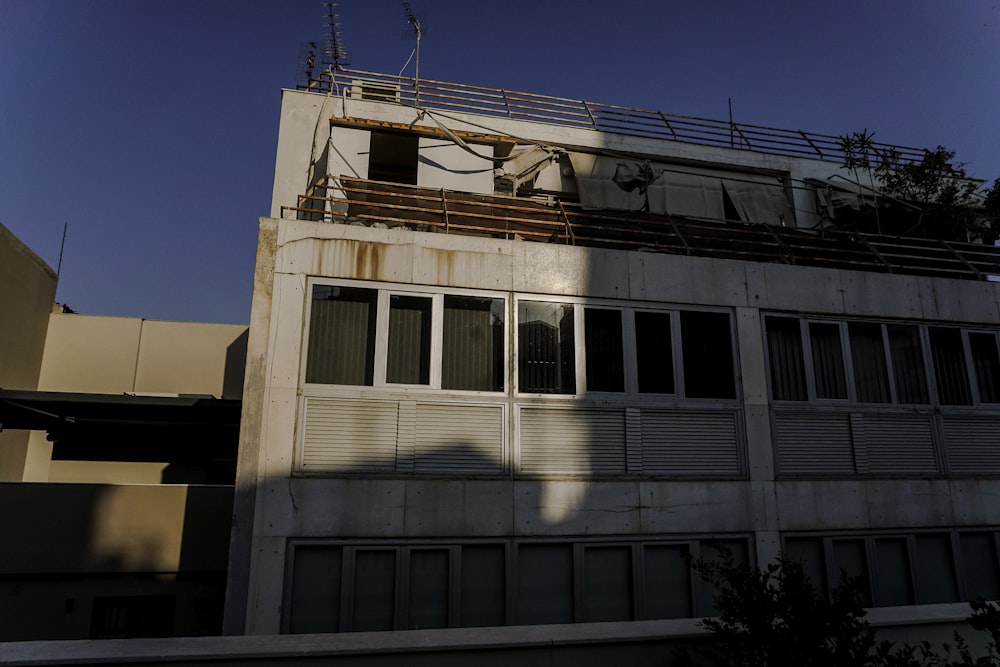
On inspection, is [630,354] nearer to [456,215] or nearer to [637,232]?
[637,232]

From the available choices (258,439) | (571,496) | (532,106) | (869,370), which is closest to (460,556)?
(571,496)

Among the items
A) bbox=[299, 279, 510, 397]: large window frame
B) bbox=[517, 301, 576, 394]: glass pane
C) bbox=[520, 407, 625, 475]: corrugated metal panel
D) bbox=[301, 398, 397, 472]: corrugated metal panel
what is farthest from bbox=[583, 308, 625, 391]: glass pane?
bbox=[301, 398, 397, 472]: corrugated metal panel

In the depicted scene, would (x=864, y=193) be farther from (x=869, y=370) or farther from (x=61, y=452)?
(x=61, y=452)

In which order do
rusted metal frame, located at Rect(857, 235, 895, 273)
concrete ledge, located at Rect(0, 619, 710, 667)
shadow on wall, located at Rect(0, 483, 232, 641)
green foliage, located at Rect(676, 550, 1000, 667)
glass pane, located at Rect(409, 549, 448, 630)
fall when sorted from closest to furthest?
concrete ledge, located at Rect(0, 619, 710, 667) < green foliage, located at Rect(676, 550, 1000, 667) < glass pane, located at Rect(409, 549, 448, 630) < shadow on wall, located at Rect(0, 483, 232, 641) < rusted metal frame, located at Rect(857, 235, 895, 273)

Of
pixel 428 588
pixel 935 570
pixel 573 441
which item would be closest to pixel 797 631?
pixel 573 441

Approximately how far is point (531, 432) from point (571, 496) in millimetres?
931

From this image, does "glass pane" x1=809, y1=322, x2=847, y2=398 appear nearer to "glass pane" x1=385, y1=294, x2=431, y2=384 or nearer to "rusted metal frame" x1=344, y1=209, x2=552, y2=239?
"rusted metal frame" x1=344, y1=209, x2=552, y2=239

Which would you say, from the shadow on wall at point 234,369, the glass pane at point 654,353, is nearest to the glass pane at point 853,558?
the glass pane at point 654,353

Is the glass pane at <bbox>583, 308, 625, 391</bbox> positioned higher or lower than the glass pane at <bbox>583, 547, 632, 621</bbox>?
higher

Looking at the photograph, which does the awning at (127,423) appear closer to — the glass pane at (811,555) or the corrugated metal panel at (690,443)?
the corrugated metal panel at (690,443)

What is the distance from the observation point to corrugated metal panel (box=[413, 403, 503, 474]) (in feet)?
26.0

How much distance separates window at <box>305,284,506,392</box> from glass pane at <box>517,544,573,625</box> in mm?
2108

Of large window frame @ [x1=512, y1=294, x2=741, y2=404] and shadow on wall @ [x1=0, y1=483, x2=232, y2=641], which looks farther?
shadow on wall @ [x1=0, y1=483, x2=232, y2=641]

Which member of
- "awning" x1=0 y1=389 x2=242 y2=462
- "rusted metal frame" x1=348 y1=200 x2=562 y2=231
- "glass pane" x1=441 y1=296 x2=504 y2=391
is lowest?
"awning" x1=0 y1=389 x2=242 y2=462
